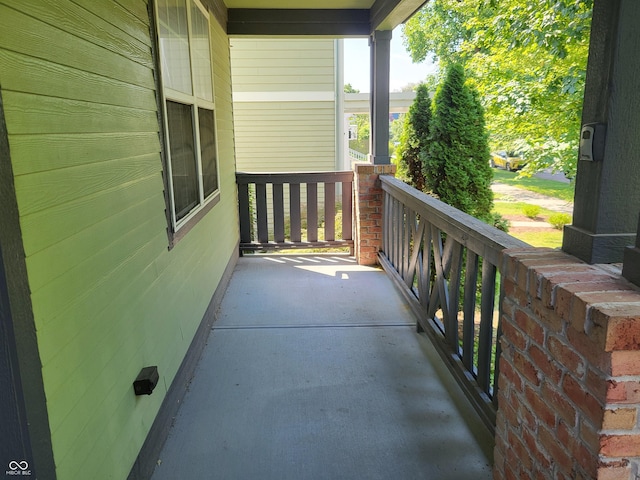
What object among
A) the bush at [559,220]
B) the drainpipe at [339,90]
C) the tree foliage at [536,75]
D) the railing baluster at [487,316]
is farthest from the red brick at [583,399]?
the bush at [559,220]

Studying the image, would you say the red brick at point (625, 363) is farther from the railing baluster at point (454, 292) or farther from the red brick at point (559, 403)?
the railing baluster at point (454, 292)

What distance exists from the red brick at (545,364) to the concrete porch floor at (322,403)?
76 cm

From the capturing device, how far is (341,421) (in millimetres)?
2414

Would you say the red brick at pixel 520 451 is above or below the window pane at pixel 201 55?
below

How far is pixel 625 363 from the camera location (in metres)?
1.17

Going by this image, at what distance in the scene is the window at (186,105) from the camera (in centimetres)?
254

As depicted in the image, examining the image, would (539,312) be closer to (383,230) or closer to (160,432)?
(160,432)

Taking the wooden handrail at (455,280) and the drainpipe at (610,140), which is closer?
the drainpipe at (610,140)

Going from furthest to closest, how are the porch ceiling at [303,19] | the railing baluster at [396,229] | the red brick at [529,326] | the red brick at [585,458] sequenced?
the porch ceiling at [303,19]
the railing baluster at [396,229]
the red brick at [529,326]
the red brick at [585,458]

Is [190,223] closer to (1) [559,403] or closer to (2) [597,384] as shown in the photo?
(1) [559,403]

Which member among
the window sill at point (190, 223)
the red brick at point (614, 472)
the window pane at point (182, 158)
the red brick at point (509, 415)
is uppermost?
the window pane at point (182, 158)

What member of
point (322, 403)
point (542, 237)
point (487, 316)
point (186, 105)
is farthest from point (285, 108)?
point (487, 316)

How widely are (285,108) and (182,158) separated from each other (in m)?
6.60

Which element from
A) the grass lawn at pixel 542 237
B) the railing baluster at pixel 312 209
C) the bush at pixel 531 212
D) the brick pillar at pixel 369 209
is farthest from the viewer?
the bush at pixel 531 212
